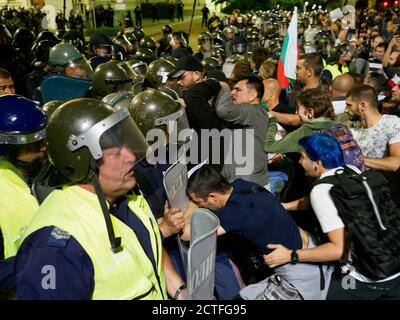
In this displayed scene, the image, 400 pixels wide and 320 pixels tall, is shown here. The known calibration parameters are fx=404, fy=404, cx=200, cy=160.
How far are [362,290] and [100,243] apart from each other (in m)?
1.81

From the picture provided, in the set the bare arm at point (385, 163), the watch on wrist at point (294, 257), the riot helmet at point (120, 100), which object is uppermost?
the riot helmet at point (120, 100)

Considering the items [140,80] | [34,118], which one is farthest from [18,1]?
[34,118]

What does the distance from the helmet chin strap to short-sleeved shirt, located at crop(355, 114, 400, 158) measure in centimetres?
284

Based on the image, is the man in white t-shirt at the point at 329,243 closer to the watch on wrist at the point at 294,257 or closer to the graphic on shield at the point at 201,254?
the watch on wrist at the point at 294,257

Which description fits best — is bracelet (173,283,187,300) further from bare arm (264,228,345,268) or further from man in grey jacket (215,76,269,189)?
man in grey jacket (215,76,269,189)

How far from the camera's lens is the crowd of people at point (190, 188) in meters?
1.63

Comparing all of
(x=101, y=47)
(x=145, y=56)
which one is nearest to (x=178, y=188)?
(x=145, y=56)

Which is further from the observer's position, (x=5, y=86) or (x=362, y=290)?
(x=5, y=86)

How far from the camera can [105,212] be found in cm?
166

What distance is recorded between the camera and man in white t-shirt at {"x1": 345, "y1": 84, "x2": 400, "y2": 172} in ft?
11.5

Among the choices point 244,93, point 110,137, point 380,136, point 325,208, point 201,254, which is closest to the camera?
point 110,137

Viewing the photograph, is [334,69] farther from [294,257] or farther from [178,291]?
[178,291]

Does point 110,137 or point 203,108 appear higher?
point 110,137

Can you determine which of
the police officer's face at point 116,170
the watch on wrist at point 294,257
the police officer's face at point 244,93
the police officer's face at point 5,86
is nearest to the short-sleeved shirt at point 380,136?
the police officer's face at point 244,93
